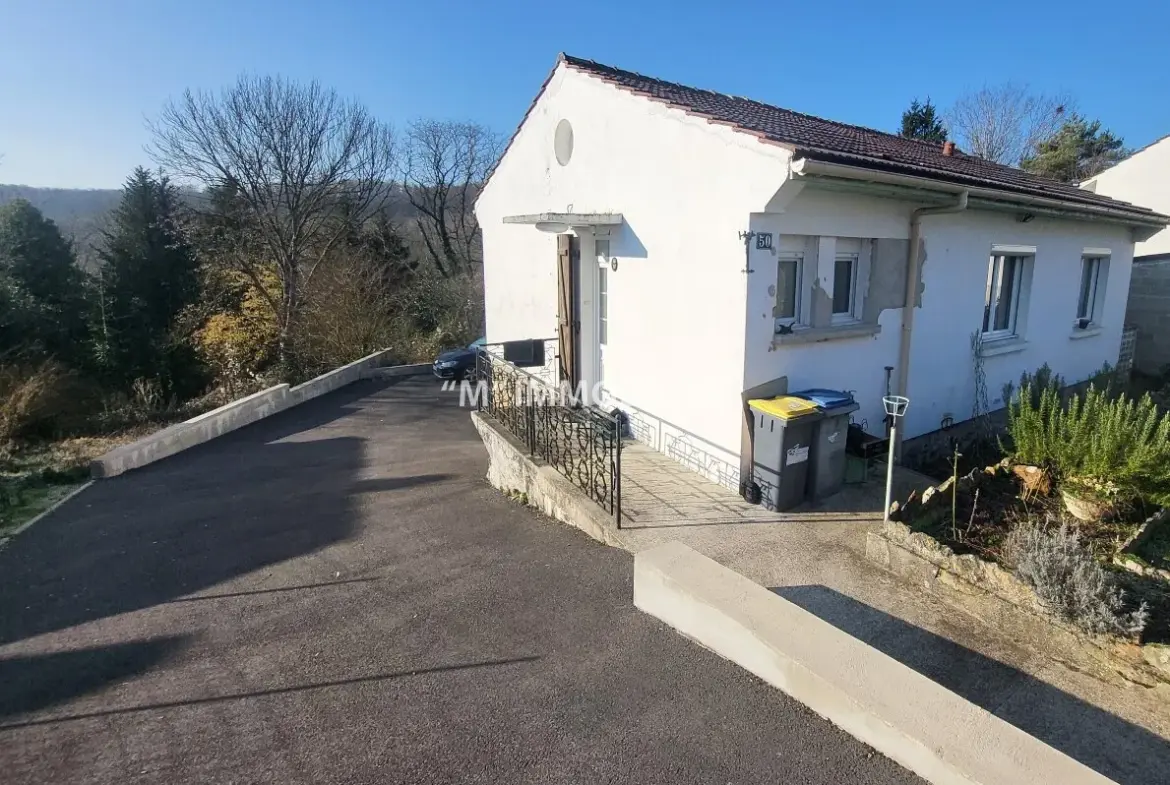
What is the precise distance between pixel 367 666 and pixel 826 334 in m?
5.03

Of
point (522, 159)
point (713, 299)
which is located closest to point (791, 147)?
point (713, 299)

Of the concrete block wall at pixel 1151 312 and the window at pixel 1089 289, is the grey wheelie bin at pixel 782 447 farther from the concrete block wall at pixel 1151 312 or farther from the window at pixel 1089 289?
the concrete block wall at pixel 1151 312

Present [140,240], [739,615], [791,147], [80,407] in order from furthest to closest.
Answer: [140,240] < [80,407] < [791,147] < [739,615]

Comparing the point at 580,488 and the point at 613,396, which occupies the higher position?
the point at 613,396

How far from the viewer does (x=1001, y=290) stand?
8.34 m

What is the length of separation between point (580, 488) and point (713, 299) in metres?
2.31

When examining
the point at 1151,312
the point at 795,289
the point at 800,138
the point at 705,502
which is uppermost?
the point at 800,138

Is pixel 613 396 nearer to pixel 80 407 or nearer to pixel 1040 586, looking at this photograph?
pixel 1040 586

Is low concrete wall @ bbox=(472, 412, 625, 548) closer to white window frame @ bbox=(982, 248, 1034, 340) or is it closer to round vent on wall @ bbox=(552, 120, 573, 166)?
round vent on wall @ bbox=(552, 120, 573, 166)

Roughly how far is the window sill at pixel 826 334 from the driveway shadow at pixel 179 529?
5.05m

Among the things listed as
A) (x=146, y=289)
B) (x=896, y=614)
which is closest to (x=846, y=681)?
(x=896, y=614)

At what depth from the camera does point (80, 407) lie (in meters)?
16.8

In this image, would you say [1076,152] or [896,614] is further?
[1076,152]

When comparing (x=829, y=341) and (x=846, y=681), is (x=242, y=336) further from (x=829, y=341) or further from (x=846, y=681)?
(x=846, y=681)
